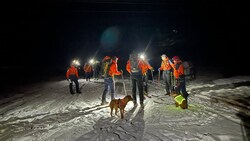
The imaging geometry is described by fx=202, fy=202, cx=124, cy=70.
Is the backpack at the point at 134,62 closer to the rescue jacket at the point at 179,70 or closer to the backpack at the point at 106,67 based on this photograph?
the backpack at the point at 106,67

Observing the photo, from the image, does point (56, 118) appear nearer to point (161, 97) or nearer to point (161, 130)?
point (161, 130)

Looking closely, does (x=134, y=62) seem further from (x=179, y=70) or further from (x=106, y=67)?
(x=179, y=70)

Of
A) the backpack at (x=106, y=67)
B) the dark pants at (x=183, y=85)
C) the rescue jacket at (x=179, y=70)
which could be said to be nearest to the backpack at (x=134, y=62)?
the backpack at (x=106, y=67)

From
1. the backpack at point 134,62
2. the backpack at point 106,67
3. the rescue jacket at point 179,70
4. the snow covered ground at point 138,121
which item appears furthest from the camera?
the backpack at point 106,67

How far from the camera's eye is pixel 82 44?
314 feet

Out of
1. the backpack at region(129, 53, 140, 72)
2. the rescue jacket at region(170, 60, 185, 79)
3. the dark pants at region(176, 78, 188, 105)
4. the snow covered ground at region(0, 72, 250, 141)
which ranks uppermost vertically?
the backpack at region(129, 53, 140, 72)

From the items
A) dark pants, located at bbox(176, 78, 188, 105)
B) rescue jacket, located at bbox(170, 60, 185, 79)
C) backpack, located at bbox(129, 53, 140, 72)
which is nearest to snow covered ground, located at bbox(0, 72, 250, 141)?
dark pants, located at bbox(176, 78, 188, 105)

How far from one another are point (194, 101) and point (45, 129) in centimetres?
598

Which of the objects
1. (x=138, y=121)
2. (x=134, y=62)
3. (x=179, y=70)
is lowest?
(x=138, y=121)

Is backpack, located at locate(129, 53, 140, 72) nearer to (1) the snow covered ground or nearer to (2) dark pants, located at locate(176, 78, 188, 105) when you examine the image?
(1) the snow covered ground

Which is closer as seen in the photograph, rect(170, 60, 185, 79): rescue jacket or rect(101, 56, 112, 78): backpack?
rect(170, 60, 185, 79): rescue jacket

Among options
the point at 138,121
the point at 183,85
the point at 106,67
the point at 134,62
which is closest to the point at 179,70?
the point at 183,85

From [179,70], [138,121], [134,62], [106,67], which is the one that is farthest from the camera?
[106,67]

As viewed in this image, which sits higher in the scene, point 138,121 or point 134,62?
point 134,62
